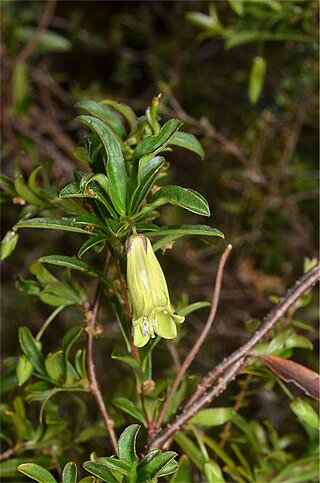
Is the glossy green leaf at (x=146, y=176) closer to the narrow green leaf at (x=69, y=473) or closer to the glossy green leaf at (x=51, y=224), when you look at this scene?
the glossy green leaf at (x=51, y=224)

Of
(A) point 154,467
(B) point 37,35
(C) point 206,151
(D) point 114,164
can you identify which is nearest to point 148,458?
(A) point 154,467

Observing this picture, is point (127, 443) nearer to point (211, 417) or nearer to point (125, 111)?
point (211, 417)

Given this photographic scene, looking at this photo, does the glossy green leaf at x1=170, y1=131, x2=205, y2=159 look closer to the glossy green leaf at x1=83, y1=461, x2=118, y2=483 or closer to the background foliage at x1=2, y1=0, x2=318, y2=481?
the glossy green leaf at x1=83, y1=461, x2=118, y2=483

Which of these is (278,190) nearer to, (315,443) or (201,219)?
(201,219)

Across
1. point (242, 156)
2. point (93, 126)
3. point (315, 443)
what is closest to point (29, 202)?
point (93, 126)

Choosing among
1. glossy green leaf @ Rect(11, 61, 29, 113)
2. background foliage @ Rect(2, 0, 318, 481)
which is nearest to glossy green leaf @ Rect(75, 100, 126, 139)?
background foliage @ Rect(2, 0, 318, 481)

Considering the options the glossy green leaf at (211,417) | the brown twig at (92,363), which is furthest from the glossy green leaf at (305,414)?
the brown twig at (92,363)
